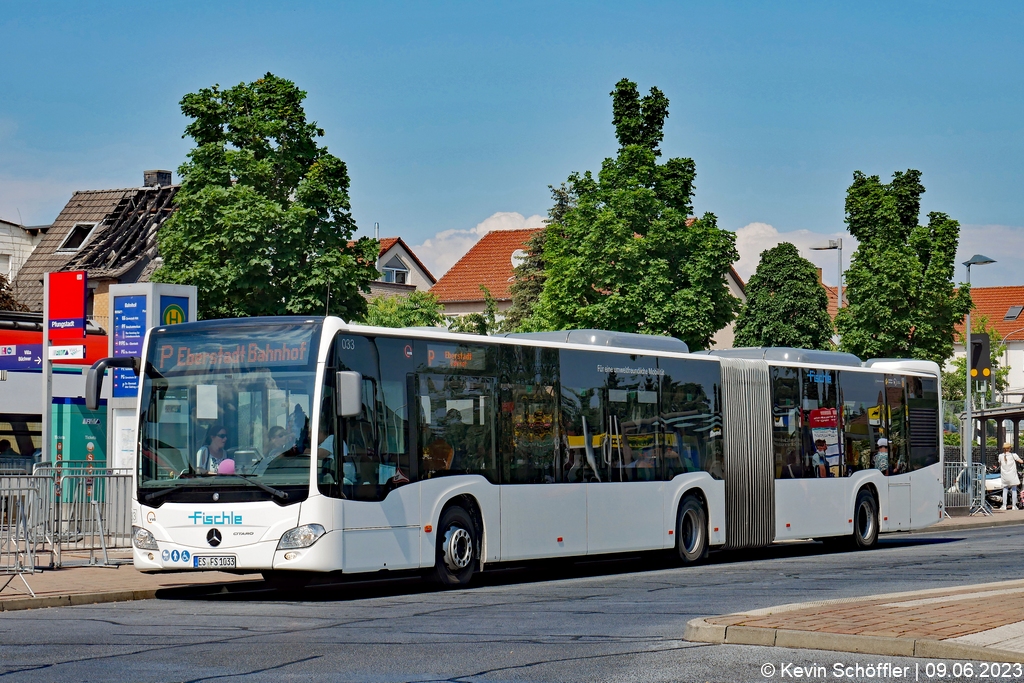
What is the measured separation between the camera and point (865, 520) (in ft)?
79.7

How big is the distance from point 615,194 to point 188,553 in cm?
2860

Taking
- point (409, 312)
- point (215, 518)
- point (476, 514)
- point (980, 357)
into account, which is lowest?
point (476, 514)

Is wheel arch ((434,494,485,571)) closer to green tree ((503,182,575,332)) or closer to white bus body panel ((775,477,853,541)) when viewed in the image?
white bus body panel ((775,477,853,541))

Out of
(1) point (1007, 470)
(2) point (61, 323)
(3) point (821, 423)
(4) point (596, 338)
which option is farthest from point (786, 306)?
(2) point (61, 323)

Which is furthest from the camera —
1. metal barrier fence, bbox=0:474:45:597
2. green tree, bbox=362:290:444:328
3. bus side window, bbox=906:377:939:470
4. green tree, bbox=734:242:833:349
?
green tree, bbox=734:242:833:349

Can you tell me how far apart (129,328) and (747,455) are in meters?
9.37

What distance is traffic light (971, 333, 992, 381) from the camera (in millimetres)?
36062

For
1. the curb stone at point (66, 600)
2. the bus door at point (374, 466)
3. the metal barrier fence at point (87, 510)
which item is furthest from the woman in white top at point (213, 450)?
the metal barrier fence at point (87, 510)

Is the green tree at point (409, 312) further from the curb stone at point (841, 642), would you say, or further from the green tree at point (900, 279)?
the curb stone at point (841, 642)

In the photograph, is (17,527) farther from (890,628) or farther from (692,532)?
(890,628)

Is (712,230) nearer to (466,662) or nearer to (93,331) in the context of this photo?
(93,331)

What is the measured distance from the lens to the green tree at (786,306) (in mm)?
68500

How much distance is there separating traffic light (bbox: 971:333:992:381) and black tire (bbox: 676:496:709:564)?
59.0ft

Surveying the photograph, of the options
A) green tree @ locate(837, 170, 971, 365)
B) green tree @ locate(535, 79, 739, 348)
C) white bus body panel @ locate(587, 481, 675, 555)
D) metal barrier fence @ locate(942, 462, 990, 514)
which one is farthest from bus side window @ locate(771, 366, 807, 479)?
green tree @ locate(837, 170, 971, 365)
